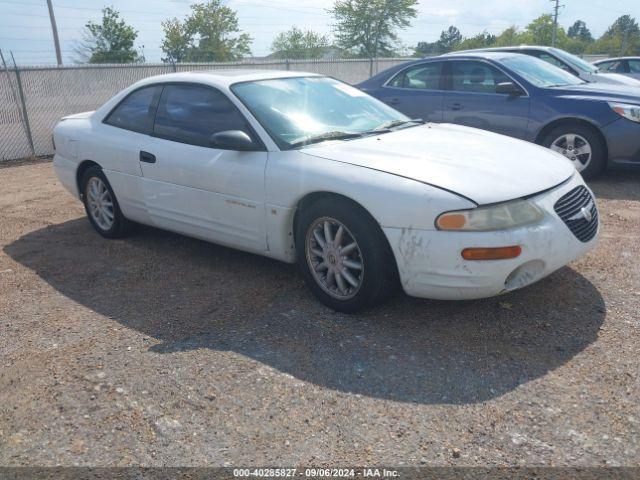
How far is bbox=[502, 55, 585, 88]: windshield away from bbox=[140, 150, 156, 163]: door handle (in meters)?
4.97

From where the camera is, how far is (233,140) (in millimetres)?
4078

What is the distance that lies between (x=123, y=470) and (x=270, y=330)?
1.34 m

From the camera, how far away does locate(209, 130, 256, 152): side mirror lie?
4082 mm

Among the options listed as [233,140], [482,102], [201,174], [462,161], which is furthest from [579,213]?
[482,102]

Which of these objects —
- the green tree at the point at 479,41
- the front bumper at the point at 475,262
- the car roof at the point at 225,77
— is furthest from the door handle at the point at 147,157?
the green tree at the point at 479,41

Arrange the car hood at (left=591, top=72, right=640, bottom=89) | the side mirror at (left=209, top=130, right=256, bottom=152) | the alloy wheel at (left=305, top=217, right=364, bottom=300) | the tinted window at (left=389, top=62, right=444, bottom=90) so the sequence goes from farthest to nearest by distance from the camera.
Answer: the car hood at (left=591, top=72, right=640, bottom=89) → the tinted window at (left=389, top=62, right=444, bottom=90) → the side mirror at (left=209, top=130, right=256, bottom=152) → the alloy wheel at (left=305, top=217, right=364, bottom=300)

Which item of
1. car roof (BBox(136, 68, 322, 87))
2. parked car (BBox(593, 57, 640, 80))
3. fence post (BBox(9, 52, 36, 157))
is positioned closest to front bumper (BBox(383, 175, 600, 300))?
car roof (BBox(136, 68, 322, 87))

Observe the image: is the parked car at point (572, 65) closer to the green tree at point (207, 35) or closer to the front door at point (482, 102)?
the front door at point (482, 102)

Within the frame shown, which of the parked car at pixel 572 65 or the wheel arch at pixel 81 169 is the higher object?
the parked car at pixel 572 65

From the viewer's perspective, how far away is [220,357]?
3404mm

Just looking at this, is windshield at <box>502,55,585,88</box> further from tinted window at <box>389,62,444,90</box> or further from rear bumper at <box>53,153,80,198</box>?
rear bumper at <box>53,153,80,198</box>

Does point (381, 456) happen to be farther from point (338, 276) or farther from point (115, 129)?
point (115, 129)

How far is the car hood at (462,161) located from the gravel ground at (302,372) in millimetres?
800

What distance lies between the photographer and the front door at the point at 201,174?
4.20 metres
